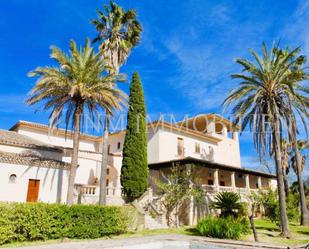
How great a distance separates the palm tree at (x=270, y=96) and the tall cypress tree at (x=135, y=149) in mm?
8679

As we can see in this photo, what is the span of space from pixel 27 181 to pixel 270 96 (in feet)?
59.1

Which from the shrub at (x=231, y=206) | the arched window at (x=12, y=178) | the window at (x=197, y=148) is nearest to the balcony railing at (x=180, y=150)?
the window at (x=197, y=148)

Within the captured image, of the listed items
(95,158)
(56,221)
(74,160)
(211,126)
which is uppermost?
(211,126)

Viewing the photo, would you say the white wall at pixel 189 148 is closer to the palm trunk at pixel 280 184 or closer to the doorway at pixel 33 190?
the doorway at pixel 33 190

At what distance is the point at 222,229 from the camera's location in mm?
16859

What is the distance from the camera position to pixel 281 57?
1917 cm

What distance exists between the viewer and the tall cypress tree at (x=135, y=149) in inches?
933

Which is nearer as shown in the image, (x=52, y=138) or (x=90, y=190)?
(x=90, y=190)

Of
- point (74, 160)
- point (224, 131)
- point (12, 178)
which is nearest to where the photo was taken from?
point (74, 160)

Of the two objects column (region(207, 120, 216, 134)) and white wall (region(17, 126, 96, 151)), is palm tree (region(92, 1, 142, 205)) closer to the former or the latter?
white wall (region(17, 126, 96, 151))

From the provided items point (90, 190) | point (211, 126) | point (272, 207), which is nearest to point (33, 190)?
point (90, 190)

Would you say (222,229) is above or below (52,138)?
below

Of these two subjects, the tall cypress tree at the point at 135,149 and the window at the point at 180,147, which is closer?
the tall cypress tree at the point at 135,149

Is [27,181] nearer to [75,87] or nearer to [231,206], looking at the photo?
[75,87]
